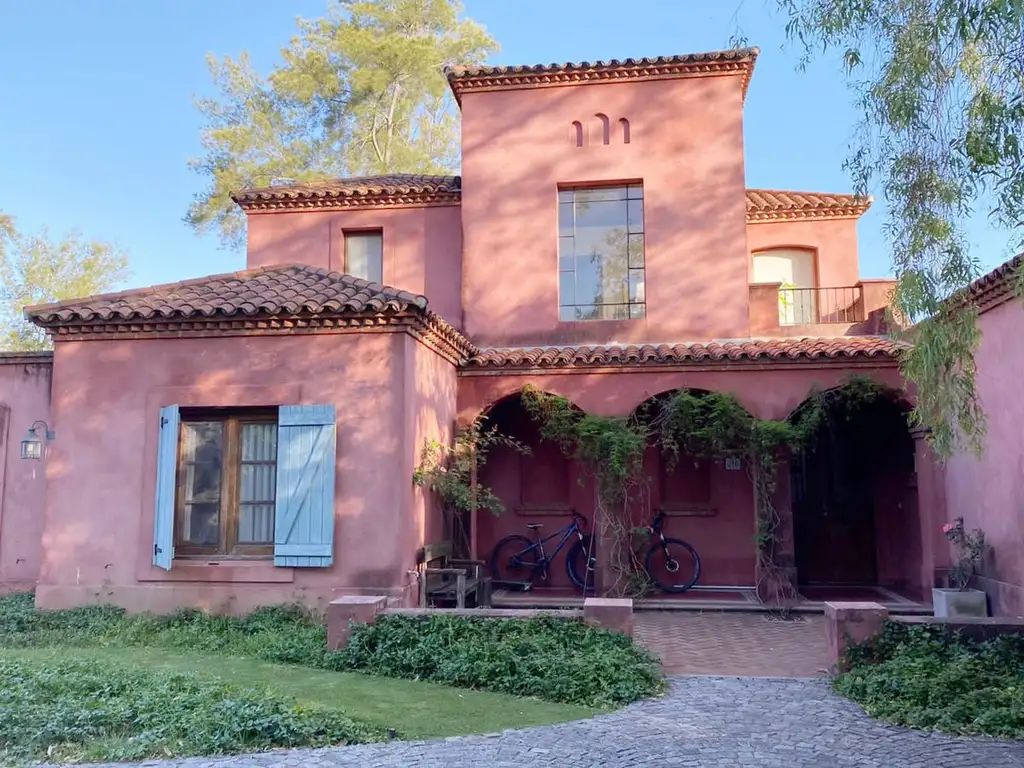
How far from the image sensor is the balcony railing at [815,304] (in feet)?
50.9

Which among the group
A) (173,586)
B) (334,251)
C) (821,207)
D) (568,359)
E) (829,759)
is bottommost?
(829,759)

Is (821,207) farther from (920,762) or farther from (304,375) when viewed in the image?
(920,762)

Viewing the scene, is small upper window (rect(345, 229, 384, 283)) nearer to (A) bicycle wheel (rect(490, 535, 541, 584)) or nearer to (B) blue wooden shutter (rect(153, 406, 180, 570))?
(A) bicycle wheel (rect(490, 535, 541, 584))

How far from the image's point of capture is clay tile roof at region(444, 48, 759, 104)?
1365 cm

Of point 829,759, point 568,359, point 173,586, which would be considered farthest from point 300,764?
point 568,359

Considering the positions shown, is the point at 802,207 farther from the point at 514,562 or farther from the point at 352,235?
the point at 514,562

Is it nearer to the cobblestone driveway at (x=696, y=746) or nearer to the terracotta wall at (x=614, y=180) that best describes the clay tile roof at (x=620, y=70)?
the terracotta wall at (x=614, y=180)

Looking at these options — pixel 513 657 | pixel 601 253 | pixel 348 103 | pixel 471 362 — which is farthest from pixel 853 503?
pixel 348 103

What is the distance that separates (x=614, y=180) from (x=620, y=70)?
182 centimetres

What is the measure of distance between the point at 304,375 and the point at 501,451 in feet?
14.6

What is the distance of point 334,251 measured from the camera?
15258mm

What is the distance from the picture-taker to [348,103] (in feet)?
79.7

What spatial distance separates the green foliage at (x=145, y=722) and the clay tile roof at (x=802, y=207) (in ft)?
42.8

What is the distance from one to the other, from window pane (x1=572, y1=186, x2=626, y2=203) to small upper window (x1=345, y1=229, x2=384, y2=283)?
12.4ft
